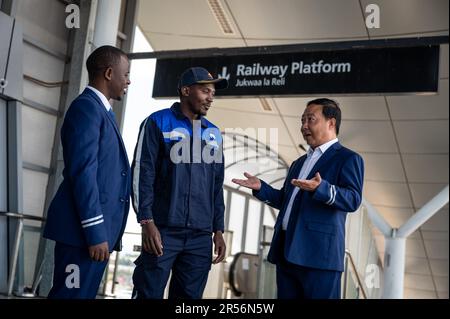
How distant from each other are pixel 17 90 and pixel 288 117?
8916mm

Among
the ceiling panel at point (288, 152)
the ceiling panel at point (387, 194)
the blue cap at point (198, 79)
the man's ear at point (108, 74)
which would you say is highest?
the ceiling panel at point (288, 152)

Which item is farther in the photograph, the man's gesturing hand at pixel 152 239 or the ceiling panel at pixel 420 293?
the ceiling panel at pixel 420 293

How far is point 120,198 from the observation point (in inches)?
134

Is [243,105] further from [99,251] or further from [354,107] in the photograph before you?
[99,251]

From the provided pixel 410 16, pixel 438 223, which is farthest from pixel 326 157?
pixel 438 223

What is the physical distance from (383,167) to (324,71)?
10.7 meters

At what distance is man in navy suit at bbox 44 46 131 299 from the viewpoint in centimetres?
314

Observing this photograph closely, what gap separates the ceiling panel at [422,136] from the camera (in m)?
14.4

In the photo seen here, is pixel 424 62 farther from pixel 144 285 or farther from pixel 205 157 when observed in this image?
pixel 144 285

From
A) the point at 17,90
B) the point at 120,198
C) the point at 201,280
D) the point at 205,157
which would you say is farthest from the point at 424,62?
the point at 17,90

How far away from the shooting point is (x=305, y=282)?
12.0 feet

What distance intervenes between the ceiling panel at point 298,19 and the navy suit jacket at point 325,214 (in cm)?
570

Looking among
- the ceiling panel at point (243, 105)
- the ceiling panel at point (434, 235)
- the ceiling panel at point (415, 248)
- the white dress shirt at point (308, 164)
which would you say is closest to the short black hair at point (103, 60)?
the white dress shirt at point (308, 164)

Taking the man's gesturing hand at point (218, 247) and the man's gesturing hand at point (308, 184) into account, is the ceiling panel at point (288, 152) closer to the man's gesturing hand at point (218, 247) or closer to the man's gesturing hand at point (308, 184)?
the man's gesturing hand at point (218, 247)
